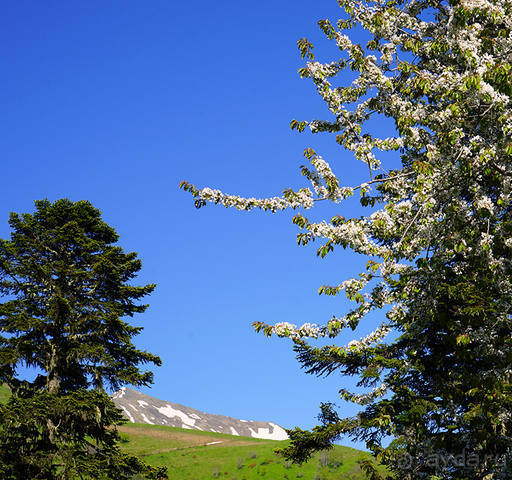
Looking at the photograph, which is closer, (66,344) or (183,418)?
(66,344)

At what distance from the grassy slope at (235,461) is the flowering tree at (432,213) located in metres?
33.6

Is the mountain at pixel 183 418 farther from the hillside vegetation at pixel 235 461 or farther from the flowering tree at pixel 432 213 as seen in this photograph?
the flowering tree at pixel 432 213

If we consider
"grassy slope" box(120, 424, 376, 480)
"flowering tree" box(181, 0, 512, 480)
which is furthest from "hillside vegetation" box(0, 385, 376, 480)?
"flowering tree" box(181, 0, 512, 480)

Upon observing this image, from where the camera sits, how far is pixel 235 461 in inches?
2534

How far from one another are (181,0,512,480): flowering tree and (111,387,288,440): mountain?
162882 mm

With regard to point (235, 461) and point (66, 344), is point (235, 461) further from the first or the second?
point (66, 344)

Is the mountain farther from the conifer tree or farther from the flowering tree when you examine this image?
the flowering tree

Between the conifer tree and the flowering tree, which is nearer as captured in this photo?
the flowering tree

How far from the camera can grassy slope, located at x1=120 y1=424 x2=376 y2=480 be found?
2152 inches

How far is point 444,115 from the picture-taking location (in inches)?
357

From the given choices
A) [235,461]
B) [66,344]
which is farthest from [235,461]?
[66,344]

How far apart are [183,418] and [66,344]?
567 feet

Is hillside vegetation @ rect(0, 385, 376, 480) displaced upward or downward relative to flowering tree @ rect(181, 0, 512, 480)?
downward

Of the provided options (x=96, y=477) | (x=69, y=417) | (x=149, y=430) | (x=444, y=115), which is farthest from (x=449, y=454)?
(x=149, y=430)
